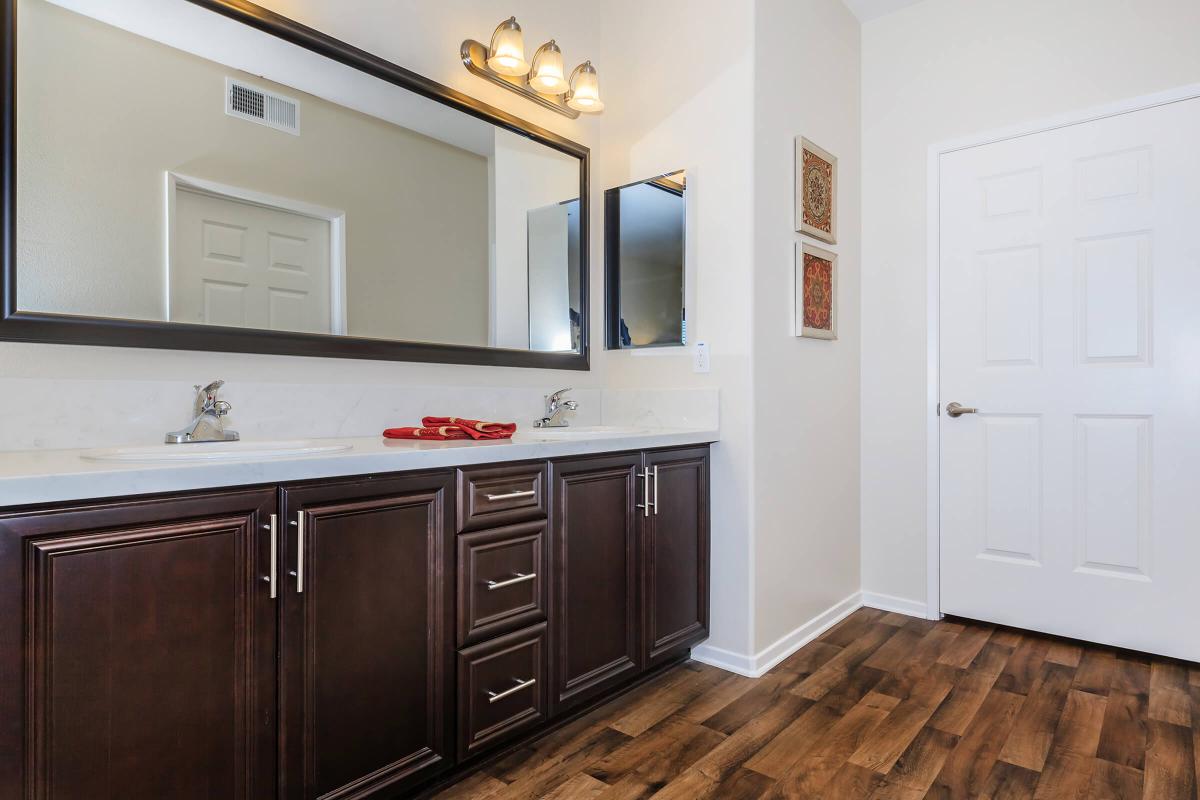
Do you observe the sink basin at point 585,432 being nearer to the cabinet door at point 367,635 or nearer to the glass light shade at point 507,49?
the cabinet door at point 367,635

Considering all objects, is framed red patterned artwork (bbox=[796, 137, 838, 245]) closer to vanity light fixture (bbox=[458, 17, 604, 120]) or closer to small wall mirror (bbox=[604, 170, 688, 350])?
small wall mirror (bbox=[604, 170, 688, 350])

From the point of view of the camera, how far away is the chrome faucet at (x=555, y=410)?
7.98 ft

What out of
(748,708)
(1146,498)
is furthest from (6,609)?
(1146,498)

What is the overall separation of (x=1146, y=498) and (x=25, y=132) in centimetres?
341

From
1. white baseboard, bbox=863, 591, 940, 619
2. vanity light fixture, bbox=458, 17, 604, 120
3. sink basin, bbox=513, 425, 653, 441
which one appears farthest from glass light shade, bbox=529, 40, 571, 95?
white baseboard, bbox=863, 591, 940, 619

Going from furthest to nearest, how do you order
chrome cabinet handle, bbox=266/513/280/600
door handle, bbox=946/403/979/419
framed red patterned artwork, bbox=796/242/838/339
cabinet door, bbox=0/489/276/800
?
door handle, bbox=946/403/979/419 → framed red patterned artwork, bbox=796/242/838/339 → chrome cabinet handle, bbox=266/513/280/600 → cabinet door, bbox=0/489/276/800

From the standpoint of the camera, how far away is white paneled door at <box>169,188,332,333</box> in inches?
61.5

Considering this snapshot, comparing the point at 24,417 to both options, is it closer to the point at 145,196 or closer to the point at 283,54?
the point at 145,196

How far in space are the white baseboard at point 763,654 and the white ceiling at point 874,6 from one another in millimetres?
2585

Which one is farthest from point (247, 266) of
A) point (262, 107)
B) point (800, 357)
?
point (800, 357)

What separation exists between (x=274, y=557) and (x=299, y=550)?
0.15 feet

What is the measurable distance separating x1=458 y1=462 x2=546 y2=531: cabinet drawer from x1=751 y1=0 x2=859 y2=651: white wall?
3.05 feet

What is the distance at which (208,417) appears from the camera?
61.5 inches

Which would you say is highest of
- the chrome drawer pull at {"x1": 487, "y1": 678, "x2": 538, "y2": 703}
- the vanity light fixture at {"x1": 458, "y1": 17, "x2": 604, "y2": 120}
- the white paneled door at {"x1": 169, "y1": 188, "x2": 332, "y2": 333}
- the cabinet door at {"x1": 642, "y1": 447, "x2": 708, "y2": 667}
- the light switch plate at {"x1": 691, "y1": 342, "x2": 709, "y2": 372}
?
the vanity light fixture at {"x1": 458, "y1": 17, "x2": 604, "y2": 120}
